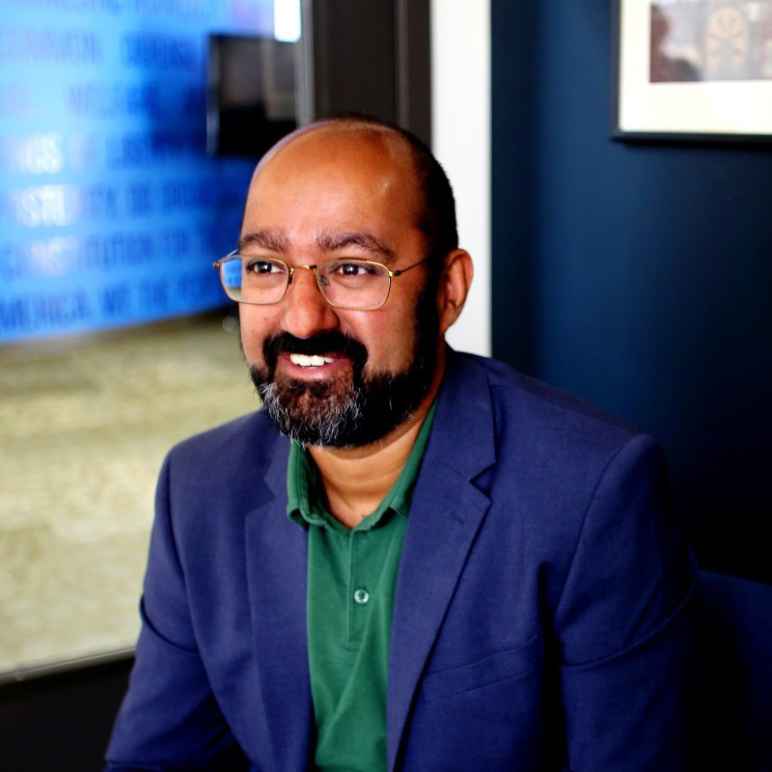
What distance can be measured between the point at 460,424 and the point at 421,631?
0.87 ft

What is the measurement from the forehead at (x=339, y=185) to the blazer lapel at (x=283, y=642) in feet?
1.32

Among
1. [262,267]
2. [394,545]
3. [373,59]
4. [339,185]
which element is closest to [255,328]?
[262,267]

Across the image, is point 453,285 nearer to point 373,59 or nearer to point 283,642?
point 283,642

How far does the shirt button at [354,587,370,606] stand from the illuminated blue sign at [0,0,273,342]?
1.85m

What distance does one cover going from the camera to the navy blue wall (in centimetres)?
205

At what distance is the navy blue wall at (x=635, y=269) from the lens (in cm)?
205

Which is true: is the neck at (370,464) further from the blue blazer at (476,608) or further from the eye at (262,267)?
the eye at (262,267)

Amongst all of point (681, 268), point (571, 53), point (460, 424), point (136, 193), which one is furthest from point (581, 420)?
point (136, 193)

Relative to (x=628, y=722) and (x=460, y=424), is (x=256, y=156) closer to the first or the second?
(x=460, y=424)

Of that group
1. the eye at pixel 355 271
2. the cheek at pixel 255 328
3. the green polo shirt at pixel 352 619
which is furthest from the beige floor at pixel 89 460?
the eye at pixel 355 271

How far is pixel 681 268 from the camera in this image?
2172mm

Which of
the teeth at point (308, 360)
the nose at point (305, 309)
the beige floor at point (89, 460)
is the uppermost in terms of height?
the nose at point (305, 309)

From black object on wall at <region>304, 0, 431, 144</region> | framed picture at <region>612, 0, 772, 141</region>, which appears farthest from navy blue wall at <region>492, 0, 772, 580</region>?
black object on wall at <region>304, 0, 431, 144</region>

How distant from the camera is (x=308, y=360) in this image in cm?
134
